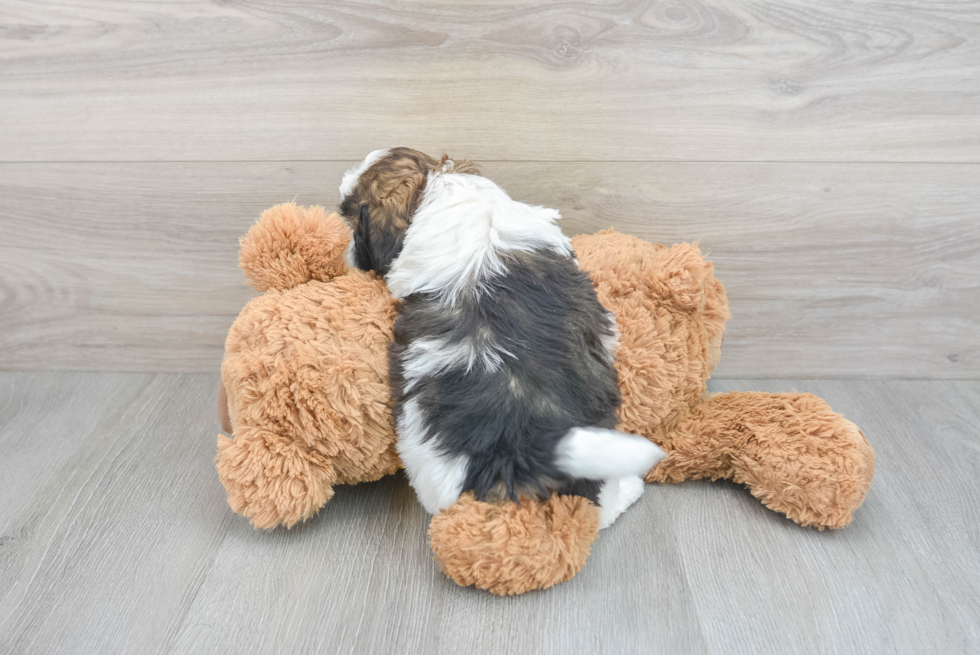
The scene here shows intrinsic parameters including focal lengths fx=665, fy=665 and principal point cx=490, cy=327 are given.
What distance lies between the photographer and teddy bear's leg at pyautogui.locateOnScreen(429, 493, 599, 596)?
79 centimetres

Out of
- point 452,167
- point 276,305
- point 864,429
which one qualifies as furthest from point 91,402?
point 864,429

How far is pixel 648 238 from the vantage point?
4.05ft

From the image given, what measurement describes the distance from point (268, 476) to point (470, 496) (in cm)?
28

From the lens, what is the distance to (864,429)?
120cm

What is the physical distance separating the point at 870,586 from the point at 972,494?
1.04 ft

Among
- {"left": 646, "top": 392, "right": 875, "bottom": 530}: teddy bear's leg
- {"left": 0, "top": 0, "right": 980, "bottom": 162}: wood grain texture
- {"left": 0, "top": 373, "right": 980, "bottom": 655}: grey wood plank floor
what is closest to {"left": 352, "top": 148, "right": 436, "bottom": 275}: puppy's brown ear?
Result: {"left": 0, "top": 0, "right": 980, "bottom": 162}: wood grain texture

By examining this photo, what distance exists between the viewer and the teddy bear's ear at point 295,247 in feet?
3.13

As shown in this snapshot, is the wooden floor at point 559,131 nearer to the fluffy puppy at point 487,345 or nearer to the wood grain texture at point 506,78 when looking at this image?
the wood grain texture at point 506,78

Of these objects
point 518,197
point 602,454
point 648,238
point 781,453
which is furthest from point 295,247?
point 781,453

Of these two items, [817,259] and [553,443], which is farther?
[817,259]

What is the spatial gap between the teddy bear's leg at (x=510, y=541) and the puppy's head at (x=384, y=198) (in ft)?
1.17

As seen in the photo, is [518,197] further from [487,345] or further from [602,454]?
[602,454]

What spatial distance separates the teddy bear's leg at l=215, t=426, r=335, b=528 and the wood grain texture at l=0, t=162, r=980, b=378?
0.50 metres

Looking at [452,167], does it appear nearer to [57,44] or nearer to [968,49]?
[57,44]
